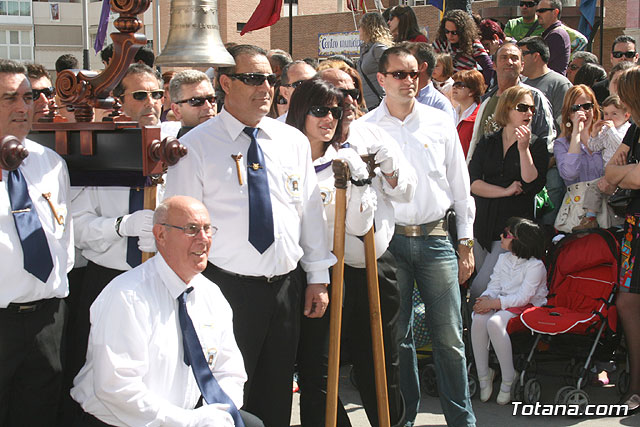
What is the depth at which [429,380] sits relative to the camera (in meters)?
6.57

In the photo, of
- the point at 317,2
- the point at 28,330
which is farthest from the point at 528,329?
the point at 317,2

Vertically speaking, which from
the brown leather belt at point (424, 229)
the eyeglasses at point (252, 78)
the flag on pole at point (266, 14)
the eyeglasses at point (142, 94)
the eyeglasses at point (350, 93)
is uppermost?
the flag on pole at point (266, 14)

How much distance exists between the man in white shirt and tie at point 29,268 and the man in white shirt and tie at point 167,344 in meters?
0.35

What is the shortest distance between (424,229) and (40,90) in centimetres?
285

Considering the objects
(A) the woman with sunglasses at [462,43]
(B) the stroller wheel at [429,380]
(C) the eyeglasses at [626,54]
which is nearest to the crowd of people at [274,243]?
(B) the stroller wheel at [429,380]

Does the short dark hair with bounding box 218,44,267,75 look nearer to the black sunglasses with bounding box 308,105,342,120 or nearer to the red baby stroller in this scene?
the black sunglasses with bounding box 308,105,342,120

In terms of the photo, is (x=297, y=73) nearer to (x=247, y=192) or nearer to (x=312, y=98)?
(x=312, y=98)

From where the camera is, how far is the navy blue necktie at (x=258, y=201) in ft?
14.2

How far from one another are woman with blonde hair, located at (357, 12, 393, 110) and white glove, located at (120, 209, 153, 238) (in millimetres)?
4502

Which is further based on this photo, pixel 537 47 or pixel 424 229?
pixel 537 47

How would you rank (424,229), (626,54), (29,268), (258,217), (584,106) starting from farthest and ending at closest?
(626,54)
(584,106)
(424,229)
(258,217)
(29,268)

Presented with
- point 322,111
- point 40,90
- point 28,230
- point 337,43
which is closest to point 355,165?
point 322,111

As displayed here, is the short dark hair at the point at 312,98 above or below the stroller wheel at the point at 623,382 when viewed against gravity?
above

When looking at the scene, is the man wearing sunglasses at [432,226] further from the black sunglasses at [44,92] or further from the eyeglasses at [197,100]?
the black sunglasses at [44,92]
